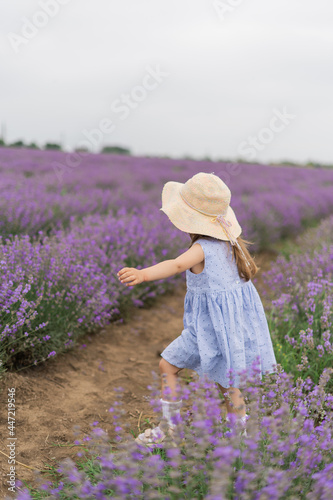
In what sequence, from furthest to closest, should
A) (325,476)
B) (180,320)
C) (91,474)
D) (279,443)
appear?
1. (180,320)
2. (91,474)
3. (279,443)
4. (325,476)

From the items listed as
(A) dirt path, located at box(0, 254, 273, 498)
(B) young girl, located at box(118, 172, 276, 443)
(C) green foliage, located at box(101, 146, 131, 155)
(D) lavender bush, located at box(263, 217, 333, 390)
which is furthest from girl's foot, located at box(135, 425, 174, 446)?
(C) green foliage, located at box(101, 146, 131, 155)

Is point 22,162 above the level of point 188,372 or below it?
above

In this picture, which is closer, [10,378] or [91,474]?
[91,474]

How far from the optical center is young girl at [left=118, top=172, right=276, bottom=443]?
196cm

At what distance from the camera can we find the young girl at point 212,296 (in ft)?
6.43

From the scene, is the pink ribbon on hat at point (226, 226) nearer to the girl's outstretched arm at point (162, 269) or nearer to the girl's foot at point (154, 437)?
the girl's outstretched arm at point (162, 269)

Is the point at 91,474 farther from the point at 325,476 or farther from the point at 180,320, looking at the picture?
the point at 180,320

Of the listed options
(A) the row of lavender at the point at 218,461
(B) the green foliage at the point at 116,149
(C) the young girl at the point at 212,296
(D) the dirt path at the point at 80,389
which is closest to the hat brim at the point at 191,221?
(C) the young girl at the point at 212,296

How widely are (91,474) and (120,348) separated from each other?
5.02 ft

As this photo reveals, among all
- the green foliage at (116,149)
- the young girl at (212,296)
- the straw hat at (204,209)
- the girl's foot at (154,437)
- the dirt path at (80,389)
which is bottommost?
the dirt path at (80,389)

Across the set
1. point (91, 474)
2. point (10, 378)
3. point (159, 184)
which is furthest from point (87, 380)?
point (159, 184)

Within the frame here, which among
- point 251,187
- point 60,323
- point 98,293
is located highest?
point 251,187

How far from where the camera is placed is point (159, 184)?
327 inches

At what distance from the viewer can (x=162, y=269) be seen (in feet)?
5.90
